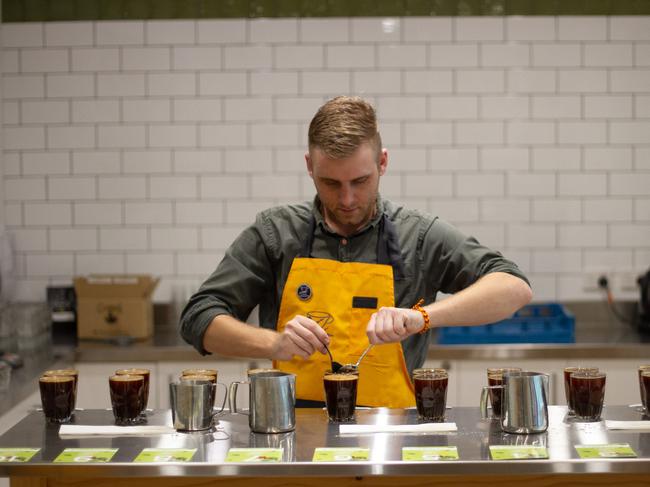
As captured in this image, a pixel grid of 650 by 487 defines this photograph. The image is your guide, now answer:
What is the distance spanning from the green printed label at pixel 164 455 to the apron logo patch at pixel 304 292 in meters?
0.79

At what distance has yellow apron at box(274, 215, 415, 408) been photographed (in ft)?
9.51

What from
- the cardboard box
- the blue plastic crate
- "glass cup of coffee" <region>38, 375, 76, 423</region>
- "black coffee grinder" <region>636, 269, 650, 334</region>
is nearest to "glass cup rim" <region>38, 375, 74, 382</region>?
"glass cup of coffee" <region>38, 375, 76, 423</region>

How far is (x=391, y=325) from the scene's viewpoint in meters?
2.54

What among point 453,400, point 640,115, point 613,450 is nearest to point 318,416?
point 613,450

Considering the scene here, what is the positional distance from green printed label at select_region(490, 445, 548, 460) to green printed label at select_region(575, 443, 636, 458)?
0.09 meters

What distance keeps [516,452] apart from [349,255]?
0.97m

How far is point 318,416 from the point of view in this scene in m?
2.57

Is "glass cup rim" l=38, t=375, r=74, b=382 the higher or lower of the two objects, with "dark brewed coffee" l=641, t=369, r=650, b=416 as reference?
higher

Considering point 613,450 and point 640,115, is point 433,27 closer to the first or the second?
point 640,115

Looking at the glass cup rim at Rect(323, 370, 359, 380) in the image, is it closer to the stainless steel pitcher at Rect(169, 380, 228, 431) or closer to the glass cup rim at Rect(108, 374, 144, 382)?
A: the stainless steel pitcher at Rect(169, 380, 228, 431)

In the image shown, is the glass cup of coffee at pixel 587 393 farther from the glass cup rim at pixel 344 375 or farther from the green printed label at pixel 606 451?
the glass cup rim at pixel 344 375

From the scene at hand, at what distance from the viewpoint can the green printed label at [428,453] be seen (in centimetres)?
215

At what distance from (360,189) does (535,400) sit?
31.2 inches

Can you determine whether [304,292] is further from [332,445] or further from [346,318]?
[332,445]
